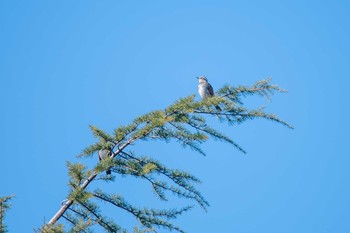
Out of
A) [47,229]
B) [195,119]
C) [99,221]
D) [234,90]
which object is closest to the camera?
[47,229]

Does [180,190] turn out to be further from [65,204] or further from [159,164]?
[65,204]

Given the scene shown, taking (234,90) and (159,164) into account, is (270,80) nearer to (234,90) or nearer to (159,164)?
(234,90)

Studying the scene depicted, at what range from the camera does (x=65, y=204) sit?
435 centimetres

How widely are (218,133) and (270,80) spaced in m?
1.34

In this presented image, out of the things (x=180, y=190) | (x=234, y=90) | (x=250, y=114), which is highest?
(x=234, y=90)

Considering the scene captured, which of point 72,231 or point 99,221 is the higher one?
point 99,221

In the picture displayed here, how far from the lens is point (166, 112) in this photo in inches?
187

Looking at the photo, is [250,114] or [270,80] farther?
[270,80]

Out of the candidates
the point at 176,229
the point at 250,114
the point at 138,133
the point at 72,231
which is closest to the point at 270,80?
the point at 250,114

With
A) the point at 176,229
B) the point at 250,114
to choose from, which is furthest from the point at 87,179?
the point at 250,114

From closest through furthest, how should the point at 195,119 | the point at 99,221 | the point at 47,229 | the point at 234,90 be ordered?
the point at 47,229
the point at 99,221
the point at 195,119
the point at 234,90

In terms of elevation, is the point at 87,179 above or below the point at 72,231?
above

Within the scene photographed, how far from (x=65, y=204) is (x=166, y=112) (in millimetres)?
1334

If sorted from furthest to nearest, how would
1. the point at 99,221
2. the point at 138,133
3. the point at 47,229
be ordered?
the point at 138,133 < the point at 99,221 < the point at 47,229
